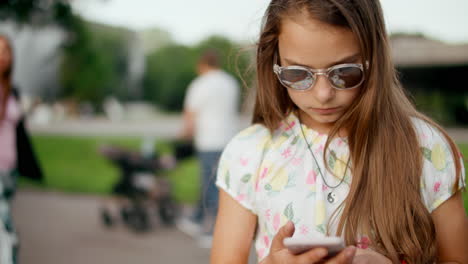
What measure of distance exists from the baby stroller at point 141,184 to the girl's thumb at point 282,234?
5.03 meters

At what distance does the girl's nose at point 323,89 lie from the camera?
1.40 meters

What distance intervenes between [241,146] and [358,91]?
386 mm

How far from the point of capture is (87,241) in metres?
5.94

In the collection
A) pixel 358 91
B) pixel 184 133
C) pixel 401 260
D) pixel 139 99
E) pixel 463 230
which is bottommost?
pixel 139 99

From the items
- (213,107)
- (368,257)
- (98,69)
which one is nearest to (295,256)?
(368,257)

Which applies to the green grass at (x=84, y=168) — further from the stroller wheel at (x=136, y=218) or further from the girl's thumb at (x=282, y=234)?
the girl's thumb at (x=282, y=234)

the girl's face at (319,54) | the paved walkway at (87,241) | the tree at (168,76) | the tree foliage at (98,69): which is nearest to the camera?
the girl's face at (319,54)

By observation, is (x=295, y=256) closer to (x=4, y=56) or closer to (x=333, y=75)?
(x=333, y=75)

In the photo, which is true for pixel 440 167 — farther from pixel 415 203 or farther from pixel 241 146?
pixel 241 146

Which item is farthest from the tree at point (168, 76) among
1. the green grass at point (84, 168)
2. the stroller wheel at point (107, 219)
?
the stroller wheel at point (107, 219)

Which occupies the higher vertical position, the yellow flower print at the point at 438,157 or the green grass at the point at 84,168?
the yellow flower print at the point at 438,157

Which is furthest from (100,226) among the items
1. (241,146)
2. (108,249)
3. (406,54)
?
(406,54)

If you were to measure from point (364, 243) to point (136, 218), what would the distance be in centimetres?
529

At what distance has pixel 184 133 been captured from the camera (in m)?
6.18
